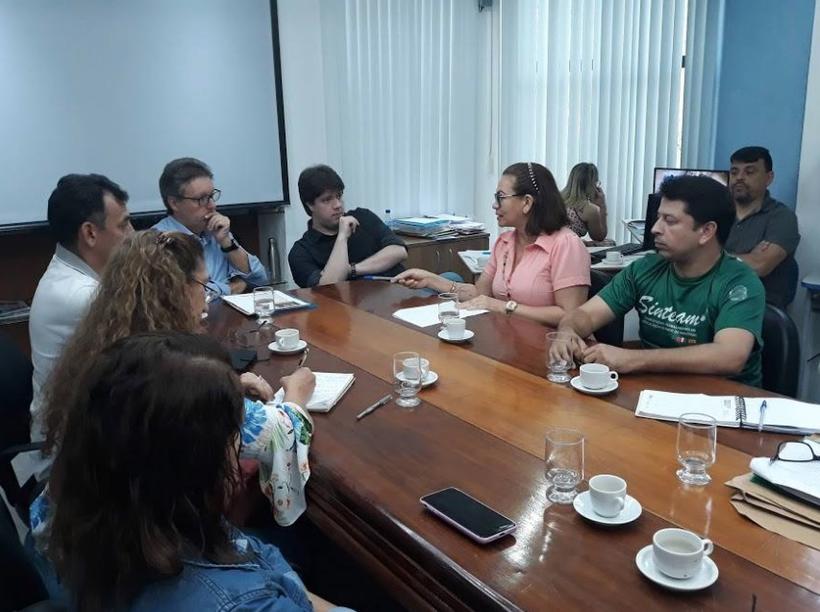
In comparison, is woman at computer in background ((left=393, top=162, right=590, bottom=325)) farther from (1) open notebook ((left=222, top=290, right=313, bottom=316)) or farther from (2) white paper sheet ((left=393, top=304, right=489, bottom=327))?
(1) open notebook ((left=222, top=290, right=313, bottom=316))

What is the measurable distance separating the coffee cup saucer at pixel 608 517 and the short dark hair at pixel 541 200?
1.56m

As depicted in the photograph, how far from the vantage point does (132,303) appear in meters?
1.49

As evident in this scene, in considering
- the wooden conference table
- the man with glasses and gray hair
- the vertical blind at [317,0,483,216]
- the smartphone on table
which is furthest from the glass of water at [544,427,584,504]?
the vertical blind at [317,0,483,216]

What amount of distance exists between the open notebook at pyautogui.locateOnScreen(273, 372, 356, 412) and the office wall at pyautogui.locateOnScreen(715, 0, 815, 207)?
3.48m

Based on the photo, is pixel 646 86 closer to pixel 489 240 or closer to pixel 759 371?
pixel 489 240

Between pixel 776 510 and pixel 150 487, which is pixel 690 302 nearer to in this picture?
pixel 776 510

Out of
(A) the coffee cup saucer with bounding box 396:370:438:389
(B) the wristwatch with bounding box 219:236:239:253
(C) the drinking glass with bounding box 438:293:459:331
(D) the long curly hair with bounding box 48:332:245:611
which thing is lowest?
(A) the coffee cup saucer with bounding box 396:370:438:389

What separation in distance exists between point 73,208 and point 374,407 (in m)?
1.21

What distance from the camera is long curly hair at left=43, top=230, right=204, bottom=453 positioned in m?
1.43

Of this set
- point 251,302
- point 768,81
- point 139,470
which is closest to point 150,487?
point 139,470

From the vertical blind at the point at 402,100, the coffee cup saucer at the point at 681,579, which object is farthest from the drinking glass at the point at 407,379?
the vertical blind at the point at 402,100

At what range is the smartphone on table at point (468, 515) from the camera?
1059mm

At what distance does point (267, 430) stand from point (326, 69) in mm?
3283

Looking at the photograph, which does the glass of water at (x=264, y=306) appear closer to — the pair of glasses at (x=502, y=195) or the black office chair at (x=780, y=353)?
the pair of glasses at (x=502, y=195)
